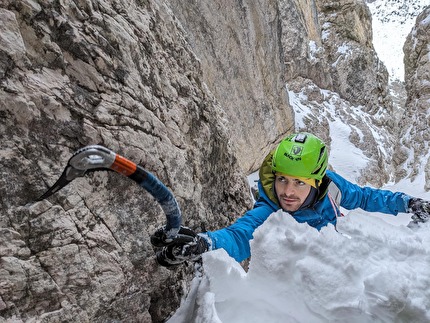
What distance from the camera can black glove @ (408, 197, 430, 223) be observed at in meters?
3.33

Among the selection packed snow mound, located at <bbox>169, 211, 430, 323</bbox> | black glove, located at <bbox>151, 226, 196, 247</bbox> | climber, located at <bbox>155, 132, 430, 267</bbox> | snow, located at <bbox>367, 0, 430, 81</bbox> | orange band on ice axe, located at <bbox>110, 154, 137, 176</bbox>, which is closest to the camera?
packed snow mound, located at <bbox>169, 211, 430, 323</bbox>

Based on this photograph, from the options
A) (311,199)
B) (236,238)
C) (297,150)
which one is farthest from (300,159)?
(236,238)

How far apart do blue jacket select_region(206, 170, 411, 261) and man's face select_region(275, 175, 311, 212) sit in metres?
0.09

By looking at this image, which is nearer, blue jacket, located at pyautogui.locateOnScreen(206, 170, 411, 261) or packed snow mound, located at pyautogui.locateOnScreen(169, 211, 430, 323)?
packed snow mound, located at pyautogui.locateOnScreen(169, 211, 430, 323)

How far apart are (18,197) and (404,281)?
75.9 inches

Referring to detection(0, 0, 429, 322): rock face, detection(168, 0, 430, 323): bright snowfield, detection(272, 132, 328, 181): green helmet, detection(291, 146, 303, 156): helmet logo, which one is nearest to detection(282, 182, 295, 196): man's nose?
detection(272, 132, 328, 181): green helmet

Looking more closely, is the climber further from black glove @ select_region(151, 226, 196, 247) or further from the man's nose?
black glove @ select_region(151, 226, 196, 247)

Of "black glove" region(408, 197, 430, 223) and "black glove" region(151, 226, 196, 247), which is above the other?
"black glove" region(151, 226, 196, 247)

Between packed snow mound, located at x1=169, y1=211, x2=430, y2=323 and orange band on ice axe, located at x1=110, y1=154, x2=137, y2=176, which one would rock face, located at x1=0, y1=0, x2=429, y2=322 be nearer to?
orange band on ice axe, located at x1=110, y1=154, x2=137, y2=176

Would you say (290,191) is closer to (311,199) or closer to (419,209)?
(311,199)

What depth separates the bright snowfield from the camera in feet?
5.77

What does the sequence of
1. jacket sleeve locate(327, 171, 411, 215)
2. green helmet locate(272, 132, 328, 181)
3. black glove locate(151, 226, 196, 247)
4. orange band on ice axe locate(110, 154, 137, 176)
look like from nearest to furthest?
orange band on ice axe locate(110, 154, 137, 176), black glove locate(151, 226, 196, 247), green helmet locate(272, 132, 328, 181), jacket sleeve locate(327, 171, 411, 215)

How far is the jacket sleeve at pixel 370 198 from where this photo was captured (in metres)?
3.95

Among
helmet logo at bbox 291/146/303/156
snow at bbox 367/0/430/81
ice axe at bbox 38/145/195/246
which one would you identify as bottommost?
snow at bbox 367/0/430/81
